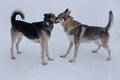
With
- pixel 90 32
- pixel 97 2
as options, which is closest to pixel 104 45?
pixel 90 32

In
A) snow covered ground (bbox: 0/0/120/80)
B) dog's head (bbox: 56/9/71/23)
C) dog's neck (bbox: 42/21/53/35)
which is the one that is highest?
dog's head (bbox: 56/9/71/23)

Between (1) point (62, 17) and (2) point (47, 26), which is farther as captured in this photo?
(1) point (62, 17)

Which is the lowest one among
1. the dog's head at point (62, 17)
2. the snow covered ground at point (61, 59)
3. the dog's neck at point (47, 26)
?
the snow covered ground at point (61, 59)

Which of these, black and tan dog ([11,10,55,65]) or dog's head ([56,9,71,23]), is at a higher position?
dog's head ([56,9,71,23])

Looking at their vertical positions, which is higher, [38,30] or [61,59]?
[38,30]

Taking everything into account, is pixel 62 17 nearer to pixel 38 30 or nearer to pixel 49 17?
pixel 49 17

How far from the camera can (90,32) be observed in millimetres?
→ 6398

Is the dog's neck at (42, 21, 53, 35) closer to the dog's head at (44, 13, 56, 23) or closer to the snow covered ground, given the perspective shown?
the dog's head at (44, 13, 56, 23)

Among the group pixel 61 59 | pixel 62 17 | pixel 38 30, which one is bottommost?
pixel 61 59

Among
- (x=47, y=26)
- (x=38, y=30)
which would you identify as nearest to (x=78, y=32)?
(x=47, y=26)

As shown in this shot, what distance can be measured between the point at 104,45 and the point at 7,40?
2123 mm

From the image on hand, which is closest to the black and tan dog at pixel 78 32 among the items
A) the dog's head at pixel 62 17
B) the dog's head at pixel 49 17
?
the dog's head at pixel 62 17

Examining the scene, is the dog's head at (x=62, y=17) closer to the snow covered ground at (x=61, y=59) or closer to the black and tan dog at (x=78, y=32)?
the black and tan dog at (x=78, y=32)

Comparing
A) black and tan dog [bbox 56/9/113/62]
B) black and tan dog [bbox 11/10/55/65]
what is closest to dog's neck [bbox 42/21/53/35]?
black and tan dog [bbox 11/10/55/65]
